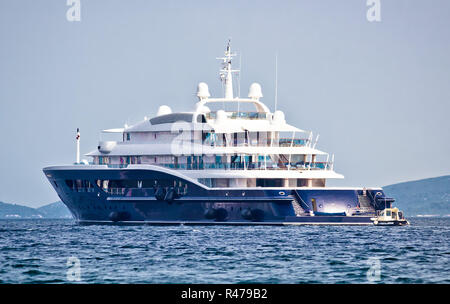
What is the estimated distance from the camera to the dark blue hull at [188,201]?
5922 cm

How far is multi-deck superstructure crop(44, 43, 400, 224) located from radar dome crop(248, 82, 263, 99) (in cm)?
7

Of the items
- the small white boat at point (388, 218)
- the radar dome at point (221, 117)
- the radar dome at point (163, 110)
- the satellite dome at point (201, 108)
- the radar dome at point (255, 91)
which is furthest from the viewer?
the radar dome at point (163, 110)

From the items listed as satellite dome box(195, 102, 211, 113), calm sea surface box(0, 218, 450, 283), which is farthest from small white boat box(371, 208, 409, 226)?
satellite dome box(195, 102, 211, 113)

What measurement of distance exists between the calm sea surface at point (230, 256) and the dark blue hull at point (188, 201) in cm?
256

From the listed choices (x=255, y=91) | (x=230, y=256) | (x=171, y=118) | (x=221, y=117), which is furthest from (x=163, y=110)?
(x=230, y=256)

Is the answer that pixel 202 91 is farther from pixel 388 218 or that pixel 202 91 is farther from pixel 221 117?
pixel 388 218

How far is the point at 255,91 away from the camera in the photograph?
223 feet

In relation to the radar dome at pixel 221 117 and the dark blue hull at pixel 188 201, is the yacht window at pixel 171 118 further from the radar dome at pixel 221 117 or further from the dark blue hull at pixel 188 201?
the dark blue hull at pixel 188 201

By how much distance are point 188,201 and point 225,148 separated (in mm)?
4382

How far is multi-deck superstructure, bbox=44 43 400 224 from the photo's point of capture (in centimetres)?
5959

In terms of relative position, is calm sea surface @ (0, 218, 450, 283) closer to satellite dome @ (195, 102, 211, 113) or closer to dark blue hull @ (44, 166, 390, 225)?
dark blue hull @ (44, 166, 390, 225)

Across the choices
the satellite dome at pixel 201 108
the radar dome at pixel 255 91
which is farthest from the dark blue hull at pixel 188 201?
the radar dome at pixel 255 91

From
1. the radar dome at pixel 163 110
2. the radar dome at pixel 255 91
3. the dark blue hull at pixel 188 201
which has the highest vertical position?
the radar dome at pixel 255 91
